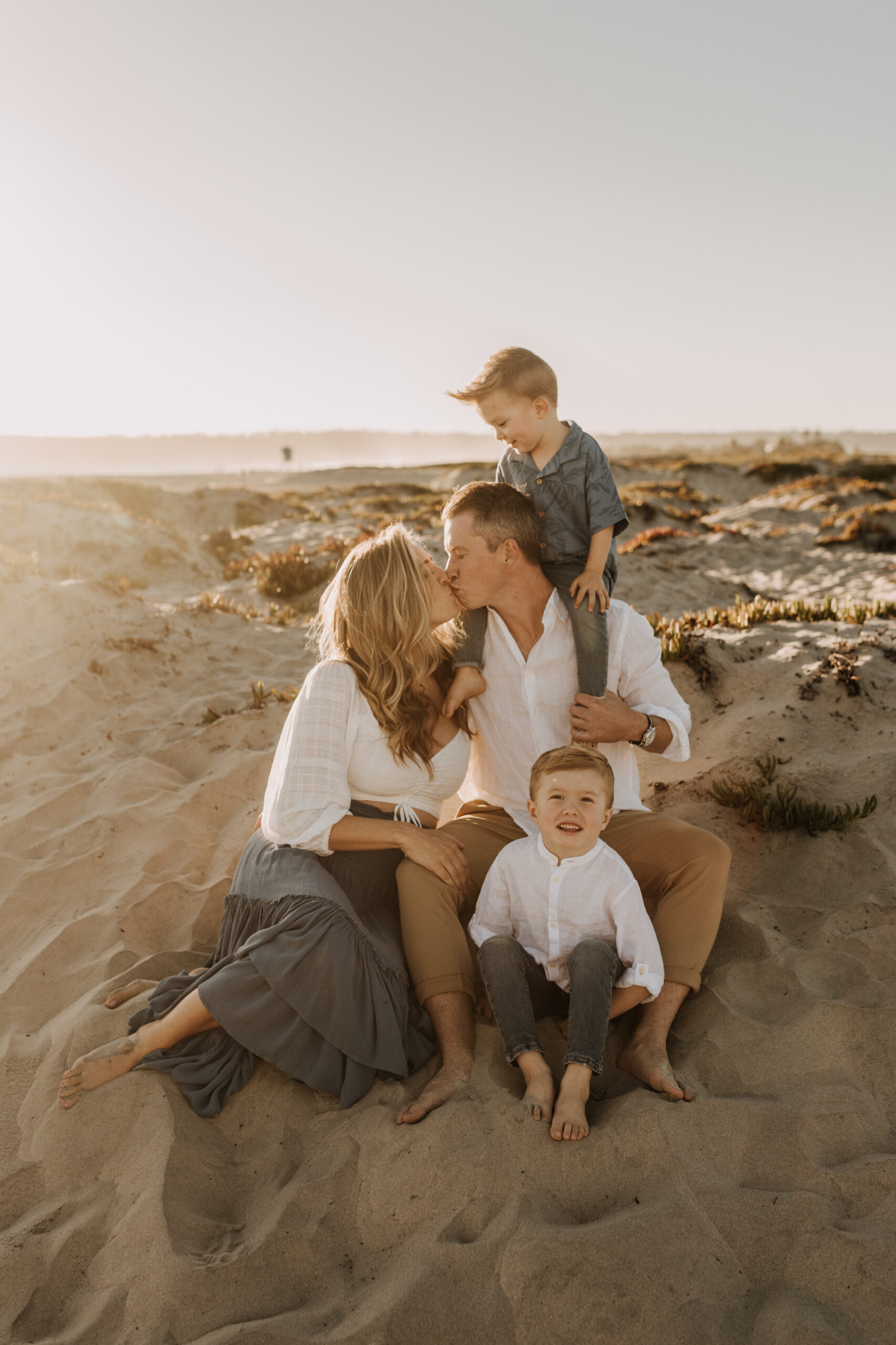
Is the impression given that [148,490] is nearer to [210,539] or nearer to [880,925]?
[210,539]

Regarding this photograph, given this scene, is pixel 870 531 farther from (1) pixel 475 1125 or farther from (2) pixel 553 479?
(1) pixel 475 1125

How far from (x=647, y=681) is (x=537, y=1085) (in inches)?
77.3

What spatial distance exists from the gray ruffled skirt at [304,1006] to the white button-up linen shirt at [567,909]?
17.9 inches

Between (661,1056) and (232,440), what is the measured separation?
14957 centimetres

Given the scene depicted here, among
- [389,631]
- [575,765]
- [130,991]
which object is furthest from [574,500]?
[130,991]

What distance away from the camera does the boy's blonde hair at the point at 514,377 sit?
4.17 meters

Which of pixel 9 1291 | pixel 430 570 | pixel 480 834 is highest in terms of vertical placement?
pixel 430 570

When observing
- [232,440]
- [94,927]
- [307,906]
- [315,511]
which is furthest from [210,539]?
[232,440]

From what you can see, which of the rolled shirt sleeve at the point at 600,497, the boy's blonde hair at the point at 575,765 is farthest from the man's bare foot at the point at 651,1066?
the rolled shirt sleeve at the point at 600,497

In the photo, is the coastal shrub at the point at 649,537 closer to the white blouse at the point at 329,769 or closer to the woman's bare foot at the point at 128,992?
the white blouse at the point at 329,769

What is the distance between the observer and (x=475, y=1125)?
2.60 metres

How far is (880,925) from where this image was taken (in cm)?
343

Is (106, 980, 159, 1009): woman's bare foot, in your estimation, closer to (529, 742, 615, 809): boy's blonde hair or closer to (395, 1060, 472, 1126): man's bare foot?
(395, 1060, 472, 1126): man's bare foot

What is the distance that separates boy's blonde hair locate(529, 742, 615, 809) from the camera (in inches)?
120
